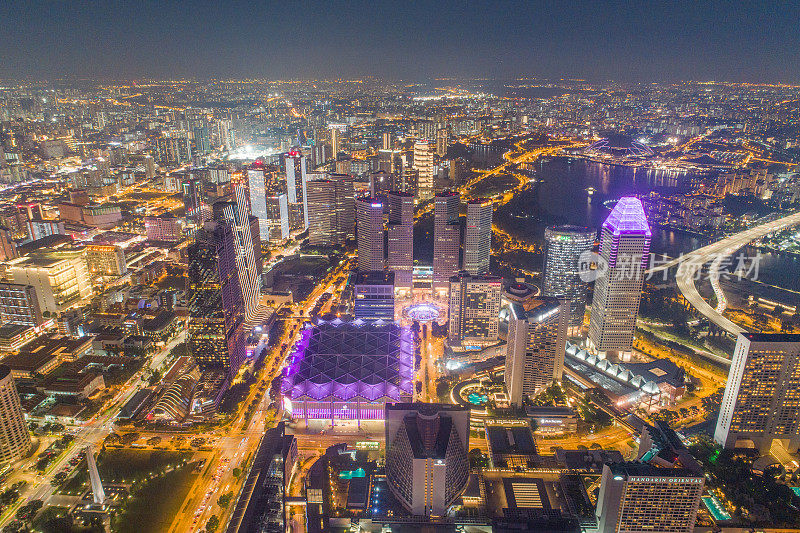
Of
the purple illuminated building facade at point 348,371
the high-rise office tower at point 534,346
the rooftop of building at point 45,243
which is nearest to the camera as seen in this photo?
the purple illuminated building facade at point 348,371

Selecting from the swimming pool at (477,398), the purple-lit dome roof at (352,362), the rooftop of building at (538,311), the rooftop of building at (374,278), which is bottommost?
the swimming pool at (477,398)

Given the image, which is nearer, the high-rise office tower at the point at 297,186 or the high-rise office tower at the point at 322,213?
the high-rise office tower at the point at 322,213

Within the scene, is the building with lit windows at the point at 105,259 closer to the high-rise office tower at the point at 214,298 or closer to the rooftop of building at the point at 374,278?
the high-rise office tower at the point at 214,298

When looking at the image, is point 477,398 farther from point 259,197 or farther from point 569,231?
point 259,197

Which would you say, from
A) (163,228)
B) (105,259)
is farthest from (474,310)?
(163,228)

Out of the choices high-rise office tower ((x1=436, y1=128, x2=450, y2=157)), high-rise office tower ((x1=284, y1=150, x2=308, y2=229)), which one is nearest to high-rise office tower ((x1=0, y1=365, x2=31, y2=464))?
high-rise office tower ((x1=284, y1=150, x2=308, y2=229))

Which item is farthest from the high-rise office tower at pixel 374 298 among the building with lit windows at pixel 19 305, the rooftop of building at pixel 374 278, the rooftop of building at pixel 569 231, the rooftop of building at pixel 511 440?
the building with lit windows at pixel 19 305

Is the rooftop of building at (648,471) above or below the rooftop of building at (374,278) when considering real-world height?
below
